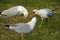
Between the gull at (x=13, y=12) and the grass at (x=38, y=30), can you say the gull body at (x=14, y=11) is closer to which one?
the gull at (x=13, y=12)

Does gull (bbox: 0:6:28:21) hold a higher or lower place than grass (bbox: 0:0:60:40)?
higher

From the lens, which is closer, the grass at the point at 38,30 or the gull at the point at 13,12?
the grass at the point at 38,30

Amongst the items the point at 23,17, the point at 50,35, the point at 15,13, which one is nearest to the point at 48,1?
the point at 23,17

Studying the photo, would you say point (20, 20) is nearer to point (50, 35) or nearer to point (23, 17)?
point (23, 17)

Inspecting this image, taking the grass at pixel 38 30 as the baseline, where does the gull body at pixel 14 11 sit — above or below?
above

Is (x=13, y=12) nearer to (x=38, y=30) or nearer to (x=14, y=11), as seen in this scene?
(x=14, y=11)

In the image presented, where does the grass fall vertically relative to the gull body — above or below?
below

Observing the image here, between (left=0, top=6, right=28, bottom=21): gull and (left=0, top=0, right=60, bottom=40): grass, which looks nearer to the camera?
(left=0, top=0, right=60, bottom=40): grass

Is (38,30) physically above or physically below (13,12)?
below

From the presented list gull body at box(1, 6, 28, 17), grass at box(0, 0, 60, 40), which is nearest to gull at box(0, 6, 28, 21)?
gull body at box(1, 6, 28, 17)

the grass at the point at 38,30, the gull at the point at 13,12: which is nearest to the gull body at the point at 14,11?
the gull at the point at 13,12

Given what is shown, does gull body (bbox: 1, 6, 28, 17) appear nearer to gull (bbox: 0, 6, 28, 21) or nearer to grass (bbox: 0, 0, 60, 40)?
gull (bbox: 0, 6, 28, 21)

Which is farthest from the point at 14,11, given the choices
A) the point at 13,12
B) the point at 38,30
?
the point at 38,30

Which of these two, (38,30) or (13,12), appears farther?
(13,12)
